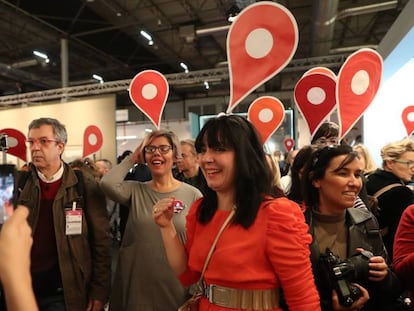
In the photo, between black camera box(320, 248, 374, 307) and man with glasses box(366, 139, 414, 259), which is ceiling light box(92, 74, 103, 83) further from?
black camera box(320, 248, 374, 307)

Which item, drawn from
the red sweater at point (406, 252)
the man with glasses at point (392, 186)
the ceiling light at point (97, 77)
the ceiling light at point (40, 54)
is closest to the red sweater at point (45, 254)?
the red sweater at point (406, 252)

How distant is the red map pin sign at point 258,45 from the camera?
1437mm

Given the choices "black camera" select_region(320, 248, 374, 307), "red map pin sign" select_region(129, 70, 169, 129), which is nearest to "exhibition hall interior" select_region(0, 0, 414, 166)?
"red map pin sign" select_region(129, 70, 169, 129)

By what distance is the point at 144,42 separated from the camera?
→ 28.8 feet

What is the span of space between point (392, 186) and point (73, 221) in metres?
1.89

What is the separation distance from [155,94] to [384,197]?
1602mm

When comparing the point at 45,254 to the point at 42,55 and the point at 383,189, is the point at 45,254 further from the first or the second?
the point at 42,55

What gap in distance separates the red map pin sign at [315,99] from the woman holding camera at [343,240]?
76 centimetres

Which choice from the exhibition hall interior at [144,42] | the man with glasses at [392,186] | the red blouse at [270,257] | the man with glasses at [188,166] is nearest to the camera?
the red blouse at [270,257]

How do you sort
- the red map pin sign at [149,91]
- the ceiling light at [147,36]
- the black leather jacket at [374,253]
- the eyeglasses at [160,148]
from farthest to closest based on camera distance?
the ceiling light at [147,36], the red map pin sign at [149,91], the eyeglasses at [160,148], the black leather jacket at [374,253]

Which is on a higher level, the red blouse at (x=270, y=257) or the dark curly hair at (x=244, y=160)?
Result: the dark curly hair at (x=244, y=160)

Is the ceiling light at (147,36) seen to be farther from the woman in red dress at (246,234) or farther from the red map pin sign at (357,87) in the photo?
the woman in red dress at (246,234)

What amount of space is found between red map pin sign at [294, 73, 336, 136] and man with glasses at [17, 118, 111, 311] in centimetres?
135

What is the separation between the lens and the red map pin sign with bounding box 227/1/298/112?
1437 mm
